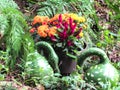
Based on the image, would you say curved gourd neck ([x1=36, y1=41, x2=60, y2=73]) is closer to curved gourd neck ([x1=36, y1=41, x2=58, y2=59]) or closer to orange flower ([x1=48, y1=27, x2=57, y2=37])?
curved gourd neck ([x1=36, y1=41, x2=58, y2=59])

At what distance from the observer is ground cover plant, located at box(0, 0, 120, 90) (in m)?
2.23

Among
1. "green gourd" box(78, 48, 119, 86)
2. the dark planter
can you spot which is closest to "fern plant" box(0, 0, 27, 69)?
the dark planter

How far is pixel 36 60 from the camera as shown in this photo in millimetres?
2322

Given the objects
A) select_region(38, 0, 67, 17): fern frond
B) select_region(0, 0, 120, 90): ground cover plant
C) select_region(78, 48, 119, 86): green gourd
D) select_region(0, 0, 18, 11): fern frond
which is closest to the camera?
select_region(0, 0, 120, 90): ground cover plant

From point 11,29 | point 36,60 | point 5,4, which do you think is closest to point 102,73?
point 36,60

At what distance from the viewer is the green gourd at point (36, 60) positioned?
2.27 metres

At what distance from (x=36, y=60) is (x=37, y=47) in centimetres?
18

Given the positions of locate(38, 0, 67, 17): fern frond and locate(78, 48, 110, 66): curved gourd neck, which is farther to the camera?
locate(38, 0, 67, 17): fern frond

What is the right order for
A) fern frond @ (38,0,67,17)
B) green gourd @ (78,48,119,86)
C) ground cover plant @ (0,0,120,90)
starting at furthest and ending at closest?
fern frond @ (38,0,67,17) < green gourd @ (78,48,119,86) < ground cover plant @ (0,0,120,90)

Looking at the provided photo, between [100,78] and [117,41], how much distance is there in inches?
36.8

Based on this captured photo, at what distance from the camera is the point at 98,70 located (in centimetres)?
244

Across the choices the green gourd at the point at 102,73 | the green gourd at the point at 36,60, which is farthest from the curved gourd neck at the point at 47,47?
the green gourd at the point at 102,73

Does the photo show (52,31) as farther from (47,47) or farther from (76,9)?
(76,9)

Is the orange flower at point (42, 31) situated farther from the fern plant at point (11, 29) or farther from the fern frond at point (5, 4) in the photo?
the fern frond at point (5, 4)
